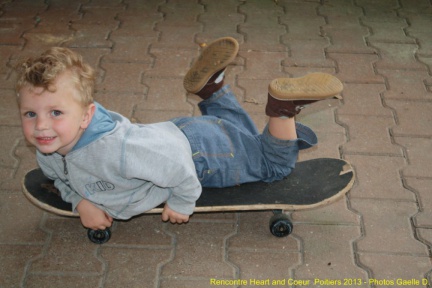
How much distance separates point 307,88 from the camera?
301 cm

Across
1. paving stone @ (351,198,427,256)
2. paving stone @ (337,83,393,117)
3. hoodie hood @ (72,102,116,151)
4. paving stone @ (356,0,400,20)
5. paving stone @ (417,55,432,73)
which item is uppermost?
hoodie hood @ (72,102,116,151)

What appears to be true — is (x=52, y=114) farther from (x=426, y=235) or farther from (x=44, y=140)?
(x=426, y=235)

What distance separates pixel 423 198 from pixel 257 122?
109 cm

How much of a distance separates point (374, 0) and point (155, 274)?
347 centimetres

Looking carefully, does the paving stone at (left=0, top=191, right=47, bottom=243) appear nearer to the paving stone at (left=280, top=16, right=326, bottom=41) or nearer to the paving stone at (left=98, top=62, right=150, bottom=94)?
the paving stone at (left=98, top=62, right=150, bottom=94)

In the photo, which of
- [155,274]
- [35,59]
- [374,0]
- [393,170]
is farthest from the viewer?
[374,0]

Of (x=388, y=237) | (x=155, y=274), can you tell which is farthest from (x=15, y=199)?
(x=388, y=237)

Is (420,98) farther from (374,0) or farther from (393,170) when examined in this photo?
(374,0)

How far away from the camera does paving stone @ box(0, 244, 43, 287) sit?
9.87 feet

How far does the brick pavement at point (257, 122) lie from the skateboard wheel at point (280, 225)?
0.04m

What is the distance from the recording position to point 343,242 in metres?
3.22

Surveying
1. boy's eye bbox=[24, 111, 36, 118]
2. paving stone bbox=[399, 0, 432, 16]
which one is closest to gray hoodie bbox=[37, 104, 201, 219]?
boy's eye bbox=[24, 111, 36, 118]

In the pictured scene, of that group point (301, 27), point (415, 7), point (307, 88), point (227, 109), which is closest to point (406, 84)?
point (301, 27)

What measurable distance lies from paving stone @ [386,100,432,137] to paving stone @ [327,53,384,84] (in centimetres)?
31
